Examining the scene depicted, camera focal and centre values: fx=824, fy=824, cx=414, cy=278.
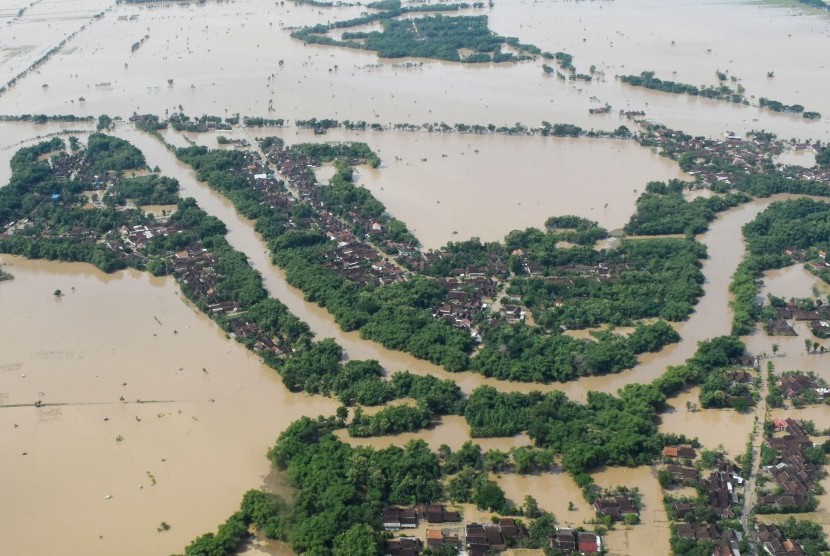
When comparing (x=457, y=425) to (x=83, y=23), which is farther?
(x=83, y=23)

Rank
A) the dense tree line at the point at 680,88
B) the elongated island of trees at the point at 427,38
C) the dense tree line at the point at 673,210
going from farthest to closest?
the elongated island of trees at the point at 427,38, the dense tree line at the point at 680,88, the dense tree line at the point at 673,210

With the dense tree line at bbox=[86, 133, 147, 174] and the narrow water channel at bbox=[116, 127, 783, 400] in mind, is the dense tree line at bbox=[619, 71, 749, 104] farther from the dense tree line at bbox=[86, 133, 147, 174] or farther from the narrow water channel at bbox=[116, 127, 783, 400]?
the dense tree line at bbox=[86, 133, 147, 174]

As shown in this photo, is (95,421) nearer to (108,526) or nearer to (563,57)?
(108,526)

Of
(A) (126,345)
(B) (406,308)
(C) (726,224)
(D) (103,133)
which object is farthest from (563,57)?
(A) (126,345)

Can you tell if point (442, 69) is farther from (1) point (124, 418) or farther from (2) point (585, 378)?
(1) point (124, 418)

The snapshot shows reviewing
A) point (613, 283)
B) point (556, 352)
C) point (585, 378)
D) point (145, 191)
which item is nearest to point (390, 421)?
point (556, 352)

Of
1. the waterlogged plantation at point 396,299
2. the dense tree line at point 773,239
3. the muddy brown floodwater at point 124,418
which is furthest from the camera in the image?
the dense tree line at point 773,239

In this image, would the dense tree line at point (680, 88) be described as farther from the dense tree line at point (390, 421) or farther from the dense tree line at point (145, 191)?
the dense tree line at point (390, 421)

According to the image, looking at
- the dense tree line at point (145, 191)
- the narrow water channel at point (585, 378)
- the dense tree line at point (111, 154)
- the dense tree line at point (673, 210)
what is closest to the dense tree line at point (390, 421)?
the narrow water channel at point (585, 378)

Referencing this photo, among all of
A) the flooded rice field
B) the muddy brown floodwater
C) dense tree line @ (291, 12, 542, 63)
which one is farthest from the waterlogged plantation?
dense tree line @ (291, 12, 542, 63)
